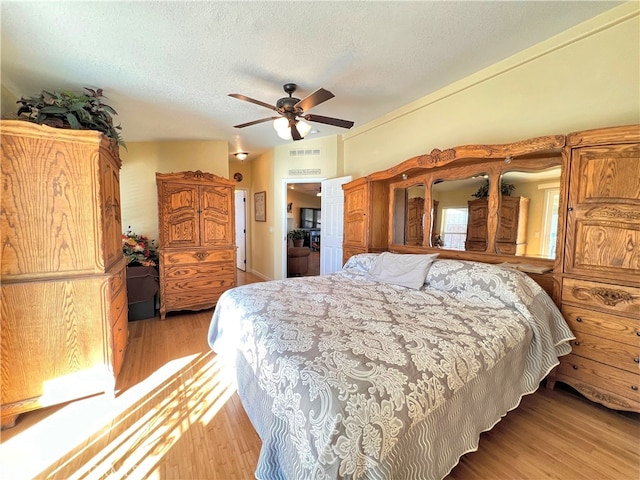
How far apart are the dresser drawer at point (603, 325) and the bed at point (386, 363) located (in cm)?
12

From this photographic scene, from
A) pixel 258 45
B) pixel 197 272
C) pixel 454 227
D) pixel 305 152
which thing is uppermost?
pixel 258 45

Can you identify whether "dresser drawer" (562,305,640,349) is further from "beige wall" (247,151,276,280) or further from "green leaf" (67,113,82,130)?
"beige wall" (247,151,276,280)

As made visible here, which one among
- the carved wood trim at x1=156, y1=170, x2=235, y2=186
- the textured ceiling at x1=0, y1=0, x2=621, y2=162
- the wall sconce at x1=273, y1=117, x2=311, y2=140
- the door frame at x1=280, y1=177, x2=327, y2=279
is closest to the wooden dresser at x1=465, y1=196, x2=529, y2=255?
the textured ceiling at x1=0, y1=0, x2=621, y2=162

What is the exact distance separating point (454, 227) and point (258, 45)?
2.42m

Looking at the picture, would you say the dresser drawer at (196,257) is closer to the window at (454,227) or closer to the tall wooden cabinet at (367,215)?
the tall wooden cabinet at (367,215)

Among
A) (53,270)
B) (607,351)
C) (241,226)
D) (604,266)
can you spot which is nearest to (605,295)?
(604,266)

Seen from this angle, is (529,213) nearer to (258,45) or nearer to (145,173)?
(258,45)

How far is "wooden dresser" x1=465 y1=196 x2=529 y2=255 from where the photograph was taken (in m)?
2.35

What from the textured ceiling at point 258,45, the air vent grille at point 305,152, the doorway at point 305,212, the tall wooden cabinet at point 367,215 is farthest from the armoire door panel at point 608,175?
the doorway at point 305,212

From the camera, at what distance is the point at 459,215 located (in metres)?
2.79

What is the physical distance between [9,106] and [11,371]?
2.54 m

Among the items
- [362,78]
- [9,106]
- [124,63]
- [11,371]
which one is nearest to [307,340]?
[11,371]

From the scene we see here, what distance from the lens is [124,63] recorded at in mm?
2297

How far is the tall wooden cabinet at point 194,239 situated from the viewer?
3625 mm
